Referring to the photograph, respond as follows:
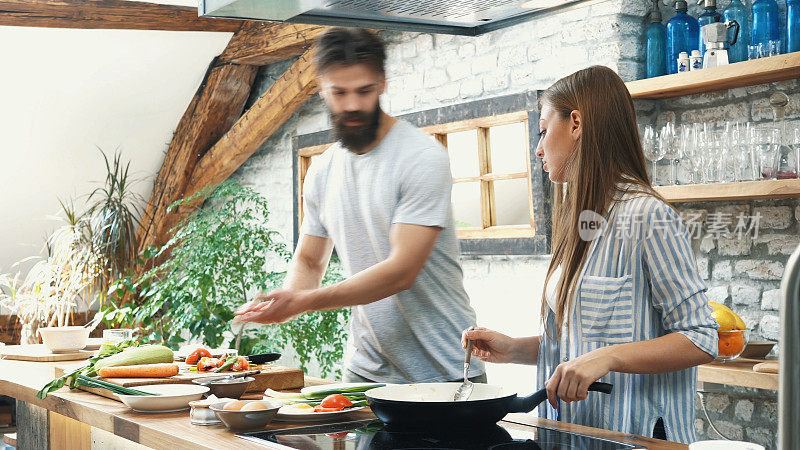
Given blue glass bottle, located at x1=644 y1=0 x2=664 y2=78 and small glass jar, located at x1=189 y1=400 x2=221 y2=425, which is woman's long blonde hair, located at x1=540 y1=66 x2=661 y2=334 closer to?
small glass jar, located at x1=189 y1=400 x2=221 y2=425

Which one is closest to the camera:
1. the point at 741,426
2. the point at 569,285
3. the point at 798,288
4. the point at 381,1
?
the point at 798,288

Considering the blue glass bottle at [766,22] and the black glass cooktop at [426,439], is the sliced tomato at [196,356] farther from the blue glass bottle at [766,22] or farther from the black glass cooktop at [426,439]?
the blue glass bottle at [766,22]

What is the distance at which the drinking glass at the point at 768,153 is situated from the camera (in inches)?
→ 121

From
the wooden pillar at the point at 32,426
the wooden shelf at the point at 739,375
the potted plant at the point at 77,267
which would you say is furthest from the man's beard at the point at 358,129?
the potted plant at the point at 77,267

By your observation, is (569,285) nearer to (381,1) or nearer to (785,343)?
(381,1)

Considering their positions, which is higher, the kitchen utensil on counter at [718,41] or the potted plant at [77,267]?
the kitchen utensil on counter at [718,41]

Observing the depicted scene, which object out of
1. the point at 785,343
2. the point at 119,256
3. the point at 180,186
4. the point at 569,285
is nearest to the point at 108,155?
the point at 180,186

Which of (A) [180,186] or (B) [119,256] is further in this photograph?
(A) [180,186]

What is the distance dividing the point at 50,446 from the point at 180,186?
3901mm

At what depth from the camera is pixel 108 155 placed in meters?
6.36

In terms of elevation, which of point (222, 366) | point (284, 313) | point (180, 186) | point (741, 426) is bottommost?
point (741, 426)

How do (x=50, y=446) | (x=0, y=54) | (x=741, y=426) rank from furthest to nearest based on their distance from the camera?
(x=0, y=54)
(x=741, y=426)
(x=50, y=446)

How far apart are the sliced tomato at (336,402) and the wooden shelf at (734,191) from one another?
184 cm

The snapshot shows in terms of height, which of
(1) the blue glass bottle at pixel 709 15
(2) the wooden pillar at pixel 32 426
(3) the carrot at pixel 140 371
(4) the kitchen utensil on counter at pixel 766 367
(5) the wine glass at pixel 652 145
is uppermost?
(1) the blue glass bottle at pixel 709 15
